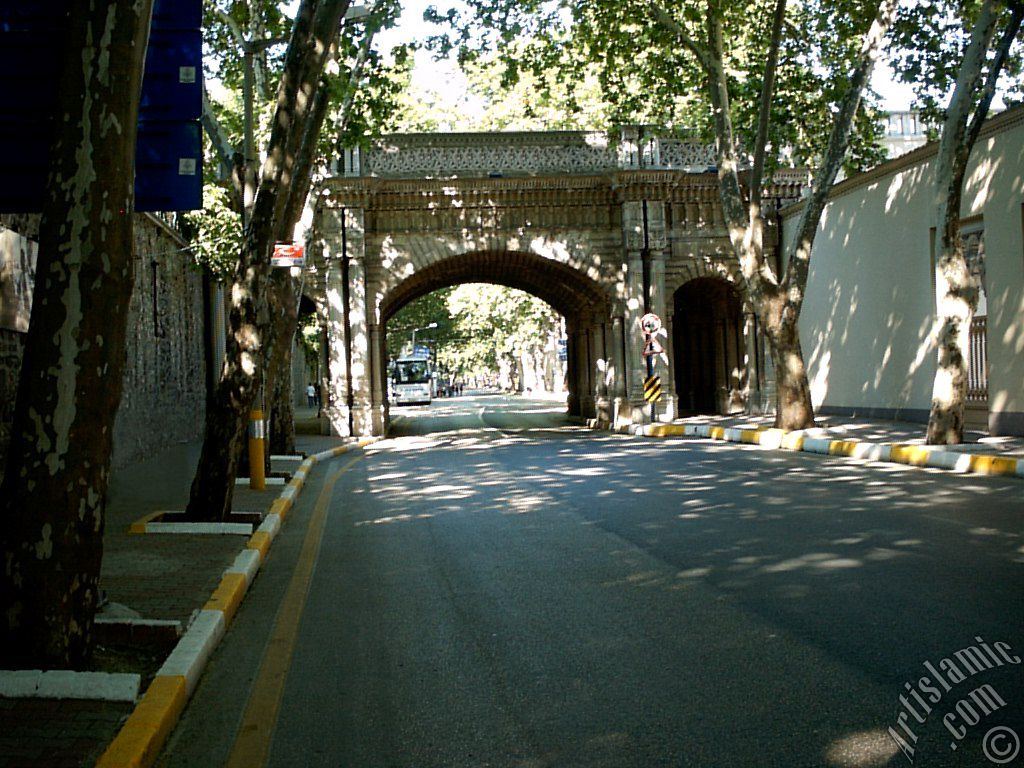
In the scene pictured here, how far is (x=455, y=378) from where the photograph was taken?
13400 cm

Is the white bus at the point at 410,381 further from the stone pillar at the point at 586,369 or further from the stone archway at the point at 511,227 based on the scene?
the stone archway at the point at 511,227

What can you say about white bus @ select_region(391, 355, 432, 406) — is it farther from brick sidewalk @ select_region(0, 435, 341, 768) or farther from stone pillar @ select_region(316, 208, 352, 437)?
brick sidewalk @ select_region(0, 435, 341, 768)

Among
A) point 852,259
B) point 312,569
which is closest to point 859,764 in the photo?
point 312,569

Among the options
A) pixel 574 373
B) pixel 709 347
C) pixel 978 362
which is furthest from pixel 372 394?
pixel 978 362

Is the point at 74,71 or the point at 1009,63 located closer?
the point at 74,71

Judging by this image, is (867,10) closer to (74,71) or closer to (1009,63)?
(1009,63)

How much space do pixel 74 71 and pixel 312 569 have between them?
4.35 m

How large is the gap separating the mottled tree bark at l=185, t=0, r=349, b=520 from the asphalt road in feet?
2.97

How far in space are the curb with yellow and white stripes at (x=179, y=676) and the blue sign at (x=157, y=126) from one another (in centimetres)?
251

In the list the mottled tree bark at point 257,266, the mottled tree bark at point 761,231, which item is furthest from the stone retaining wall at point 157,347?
the mottled tree bark at point 761,231

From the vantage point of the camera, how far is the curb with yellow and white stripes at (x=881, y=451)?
1326 centimetres

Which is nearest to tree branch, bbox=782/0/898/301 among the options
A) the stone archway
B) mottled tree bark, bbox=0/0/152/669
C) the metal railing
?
the metal railing

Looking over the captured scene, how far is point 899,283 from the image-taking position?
874 inches

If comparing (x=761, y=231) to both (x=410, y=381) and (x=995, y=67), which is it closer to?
(x=995, y=67)
